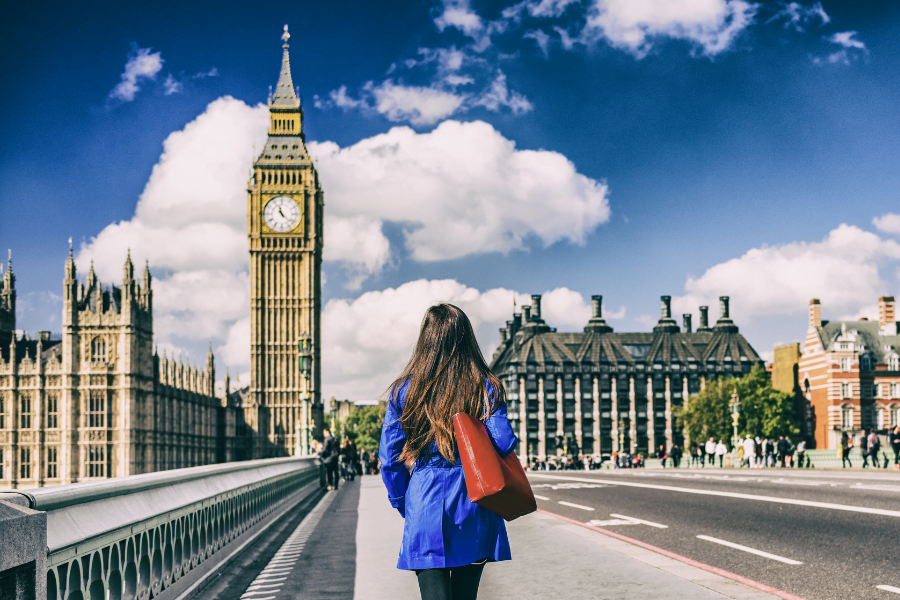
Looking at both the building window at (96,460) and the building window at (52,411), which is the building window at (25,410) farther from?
the building window at (96,460)

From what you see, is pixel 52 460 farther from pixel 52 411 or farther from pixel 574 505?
A: pixel 574 505

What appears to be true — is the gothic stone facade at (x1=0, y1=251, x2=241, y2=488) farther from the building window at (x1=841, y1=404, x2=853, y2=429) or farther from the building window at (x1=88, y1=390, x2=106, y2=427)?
the building window at (x1=841, y1=404, x2=853, y2=429)

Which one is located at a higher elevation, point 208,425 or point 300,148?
point 300,148

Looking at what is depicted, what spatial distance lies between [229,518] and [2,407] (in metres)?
91.0

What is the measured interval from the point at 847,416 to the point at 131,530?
89.8 meters

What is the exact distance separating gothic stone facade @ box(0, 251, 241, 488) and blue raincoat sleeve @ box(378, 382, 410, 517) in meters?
88.8

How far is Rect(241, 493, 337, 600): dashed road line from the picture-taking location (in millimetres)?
7938

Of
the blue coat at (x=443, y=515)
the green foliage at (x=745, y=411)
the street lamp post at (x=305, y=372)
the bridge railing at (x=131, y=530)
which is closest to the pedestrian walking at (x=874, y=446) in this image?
the street lamp post at (x=305, y=372)

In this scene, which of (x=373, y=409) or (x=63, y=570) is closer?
(x=63, y=570)

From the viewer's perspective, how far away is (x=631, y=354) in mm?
130750

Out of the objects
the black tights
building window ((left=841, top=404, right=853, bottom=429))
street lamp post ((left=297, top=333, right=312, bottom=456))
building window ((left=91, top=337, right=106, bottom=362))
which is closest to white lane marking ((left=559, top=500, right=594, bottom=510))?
street lamp post ((left=297, top=333, right=312, bottom=456))

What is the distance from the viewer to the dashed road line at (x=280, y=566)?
7938 millimetres

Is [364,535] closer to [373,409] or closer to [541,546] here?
[541,546]

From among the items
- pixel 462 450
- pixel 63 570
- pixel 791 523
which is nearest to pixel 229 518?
pixel 63 570
